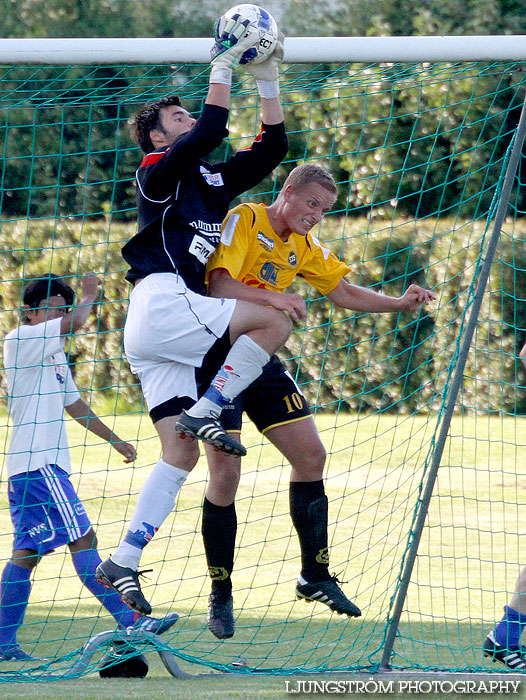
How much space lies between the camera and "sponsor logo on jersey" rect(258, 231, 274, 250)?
176 inches

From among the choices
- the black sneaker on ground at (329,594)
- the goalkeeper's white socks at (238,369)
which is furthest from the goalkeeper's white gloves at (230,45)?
the black sneaker on ground at (329,594)

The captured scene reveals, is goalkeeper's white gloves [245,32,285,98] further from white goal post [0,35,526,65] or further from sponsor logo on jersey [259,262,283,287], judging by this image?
sponsor logo on jersey [259,262,283,287]

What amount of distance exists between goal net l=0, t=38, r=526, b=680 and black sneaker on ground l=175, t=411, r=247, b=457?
696 millimetres

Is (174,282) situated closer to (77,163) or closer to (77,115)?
(77,163)

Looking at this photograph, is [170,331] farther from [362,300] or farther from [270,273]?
[362,300]

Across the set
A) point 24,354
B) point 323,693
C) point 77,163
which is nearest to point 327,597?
point 323,693

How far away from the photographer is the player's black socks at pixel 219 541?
4484 mm

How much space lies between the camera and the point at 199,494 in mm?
9695

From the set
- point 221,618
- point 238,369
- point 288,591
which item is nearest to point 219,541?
point 221,618

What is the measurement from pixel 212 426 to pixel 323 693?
1.28 m

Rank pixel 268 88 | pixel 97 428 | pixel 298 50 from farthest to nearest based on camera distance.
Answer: pixel 97 428
pixel 298 50
pixel 268 88

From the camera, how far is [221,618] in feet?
14.7

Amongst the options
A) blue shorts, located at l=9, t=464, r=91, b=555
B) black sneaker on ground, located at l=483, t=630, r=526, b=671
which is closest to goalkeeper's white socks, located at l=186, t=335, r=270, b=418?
blue shorts, located at l=9, t=464, r=91, b=555

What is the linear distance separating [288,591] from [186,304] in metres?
3.21
